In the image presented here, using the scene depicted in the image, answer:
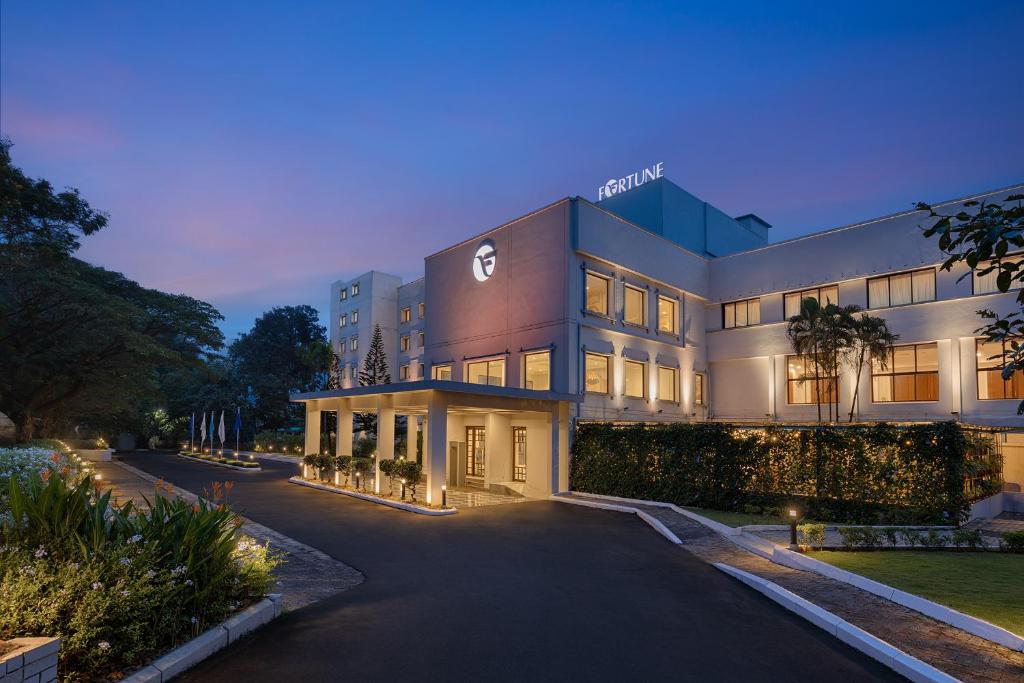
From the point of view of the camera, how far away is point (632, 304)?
27.6 meters

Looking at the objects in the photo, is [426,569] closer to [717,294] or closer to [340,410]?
[340,410]

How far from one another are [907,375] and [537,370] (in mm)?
15577

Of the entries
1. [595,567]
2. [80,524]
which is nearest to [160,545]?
[80,524]

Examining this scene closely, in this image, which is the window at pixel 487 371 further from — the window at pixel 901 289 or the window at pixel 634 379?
the window at pixel 901 289

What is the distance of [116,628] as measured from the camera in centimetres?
590

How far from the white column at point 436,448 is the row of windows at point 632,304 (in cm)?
873

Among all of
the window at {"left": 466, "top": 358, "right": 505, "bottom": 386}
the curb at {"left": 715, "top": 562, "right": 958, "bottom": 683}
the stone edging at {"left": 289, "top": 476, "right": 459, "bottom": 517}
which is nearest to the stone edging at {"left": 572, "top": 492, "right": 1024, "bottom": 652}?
the curb at {"left": 715, "top": 562, "right": 958, "bottom": 683}

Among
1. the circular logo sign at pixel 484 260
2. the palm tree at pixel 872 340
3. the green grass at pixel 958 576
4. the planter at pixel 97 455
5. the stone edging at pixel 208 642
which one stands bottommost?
the planter at pixel 97 455

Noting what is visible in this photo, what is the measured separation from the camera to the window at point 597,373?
25375mm

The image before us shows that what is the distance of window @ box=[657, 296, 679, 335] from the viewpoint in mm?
29431

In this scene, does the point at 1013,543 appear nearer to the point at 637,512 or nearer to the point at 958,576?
the point at 958,576

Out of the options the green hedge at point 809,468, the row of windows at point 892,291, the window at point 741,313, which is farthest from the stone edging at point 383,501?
the row of windows at point 892,291

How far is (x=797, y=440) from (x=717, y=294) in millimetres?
14883

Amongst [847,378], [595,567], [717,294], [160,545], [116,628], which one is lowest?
[595,567]
